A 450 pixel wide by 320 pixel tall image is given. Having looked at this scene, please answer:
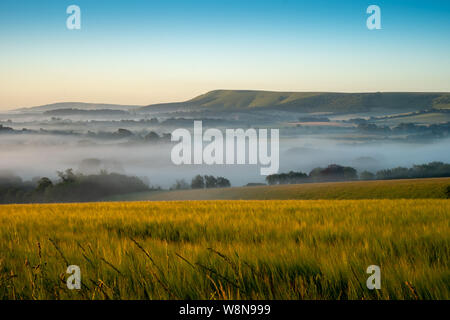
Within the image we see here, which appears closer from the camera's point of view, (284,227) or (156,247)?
(156,247)

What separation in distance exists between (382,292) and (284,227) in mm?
3575

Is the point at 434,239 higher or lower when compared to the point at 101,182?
higher

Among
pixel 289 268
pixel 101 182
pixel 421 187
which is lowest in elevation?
pixel 101 182

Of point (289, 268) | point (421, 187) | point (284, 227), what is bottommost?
point (421, 187)

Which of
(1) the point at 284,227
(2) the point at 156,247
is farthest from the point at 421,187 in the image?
(2) the point at 156,247
